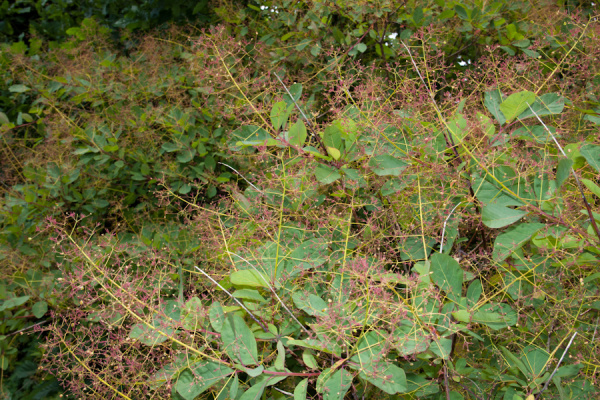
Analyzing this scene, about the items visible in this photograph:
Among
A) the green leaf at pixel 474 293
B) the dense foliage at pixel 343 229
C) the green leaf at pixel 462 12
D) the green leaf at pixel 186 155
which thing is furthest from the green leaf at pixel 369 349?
the green leaf at pixel 462 12

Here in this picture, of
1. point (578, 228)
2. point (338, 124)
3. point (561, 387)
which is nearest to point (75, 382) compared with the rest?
point (338, 124)

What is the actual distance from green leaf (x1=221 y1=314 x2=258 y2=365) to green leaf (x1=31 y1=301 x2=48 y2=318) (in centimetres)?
95

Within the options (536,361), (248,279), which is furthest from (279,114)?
(536,361)

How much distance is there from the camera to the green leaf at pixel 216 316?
863 millimetres

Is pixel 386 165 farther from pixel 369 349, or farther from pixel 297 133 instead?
pixel 369 349

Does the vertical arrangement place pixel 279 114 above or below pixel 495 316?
above

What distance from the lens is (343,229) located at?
98cm

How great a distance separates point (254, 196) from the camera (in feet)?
3.76

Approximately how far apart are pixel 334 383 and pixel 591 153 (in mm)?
706

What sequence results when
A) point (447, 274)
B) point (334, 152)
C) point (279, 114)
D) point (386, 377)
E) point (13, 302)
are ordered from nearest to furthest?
point (386, 377) → point (447, 274) → point (334, 152) → point (279, 114) → point (13, 302)

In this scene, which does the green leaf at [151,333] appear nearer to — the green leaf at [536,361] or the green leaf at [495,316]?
the green leaf at [495,316]

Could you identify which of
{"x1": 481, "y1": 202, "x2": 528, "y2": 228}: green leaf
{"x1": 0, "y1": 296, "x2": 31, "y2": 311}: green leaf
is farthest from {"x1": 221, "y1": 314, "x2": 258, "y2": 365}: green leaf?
{"x1": 0, "y1": 296, "x2": 31, "y2": 311}: green leaf

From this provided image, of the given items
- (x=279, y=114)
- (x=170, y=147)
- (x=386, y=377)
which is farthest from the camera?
(x=170, y=147)

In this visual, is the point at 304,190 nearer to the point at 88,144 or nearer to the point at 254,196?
the point at 254,196
